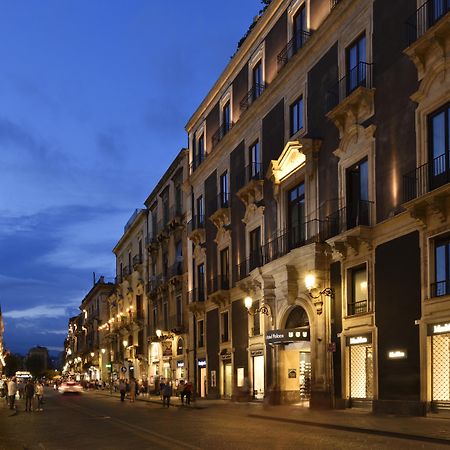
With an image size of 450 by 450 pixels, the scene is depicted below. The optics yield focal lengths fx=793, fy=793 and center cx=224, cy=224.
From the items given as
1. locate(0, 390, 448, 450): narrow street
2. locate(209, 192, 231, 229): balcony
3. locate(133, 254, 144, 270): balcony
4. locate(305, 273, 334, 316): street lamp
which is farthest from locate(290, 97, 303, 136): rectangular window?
locate(133, 254, 144, 270): balcony

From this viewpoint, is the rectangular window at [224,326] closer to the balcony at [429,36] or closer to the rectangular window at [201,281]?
the rectangular window at [201,281]

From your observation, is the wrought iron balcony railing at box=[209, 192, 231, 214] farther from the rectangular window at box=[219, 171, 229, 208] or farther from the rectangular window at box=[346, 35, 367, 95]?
the rectangular window at box=[346, 35, 367, 95]

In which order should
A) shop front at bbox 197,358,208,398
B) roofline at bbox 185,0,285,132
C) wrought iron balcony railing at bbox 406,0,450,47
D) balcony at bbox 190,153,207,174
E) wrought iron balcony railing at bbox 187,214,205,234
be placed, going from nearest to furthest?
wrought iron balcony railing at bbox 406,0,450,47 → roofline at bbox 185,0,285,132 → shop front at bbox 197,358,208,398 → wrought iron balcony railing at bbox 187,214,205,234 → balcony at bbox 190,153,207,174

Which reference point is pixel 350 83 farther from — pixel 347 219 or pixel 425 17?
pixel 425 17

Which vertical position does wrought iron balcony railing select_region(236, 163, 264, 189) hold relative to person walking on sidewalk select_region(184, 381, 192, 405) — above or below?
above

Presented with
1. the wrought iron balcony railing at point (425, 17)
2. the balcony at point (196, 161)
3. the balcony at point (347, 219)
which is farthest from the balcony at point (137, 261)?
the wrought iron balcony railing at point (425, 17)

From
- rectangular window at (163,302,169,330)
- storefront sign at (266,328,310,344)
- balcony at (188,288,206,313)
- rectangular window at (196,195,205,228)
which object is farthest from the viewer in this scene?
rectangular window at (163,302,169,330)

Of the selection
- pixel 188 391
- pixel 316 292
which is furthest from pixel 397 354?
pixel 188 391

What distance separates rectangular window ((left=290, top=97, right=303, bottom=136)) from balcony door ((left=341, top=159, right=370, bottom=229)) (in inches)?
228

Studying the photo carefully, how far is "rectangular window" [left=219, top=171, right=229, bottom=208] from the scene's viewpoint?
4497 centimetres

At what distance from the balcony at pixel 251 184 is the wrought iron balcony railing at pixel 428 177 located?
46.2ft

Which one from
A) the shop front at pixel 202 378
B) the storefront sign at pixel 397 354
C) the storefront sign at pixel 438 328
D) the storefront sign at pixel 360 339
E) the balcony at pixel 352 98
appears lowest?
the shop front at pixel 202 378

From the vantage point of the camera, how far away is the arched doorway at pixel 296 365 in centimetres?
3391

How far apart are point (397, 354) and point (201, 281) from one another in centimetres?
2568
